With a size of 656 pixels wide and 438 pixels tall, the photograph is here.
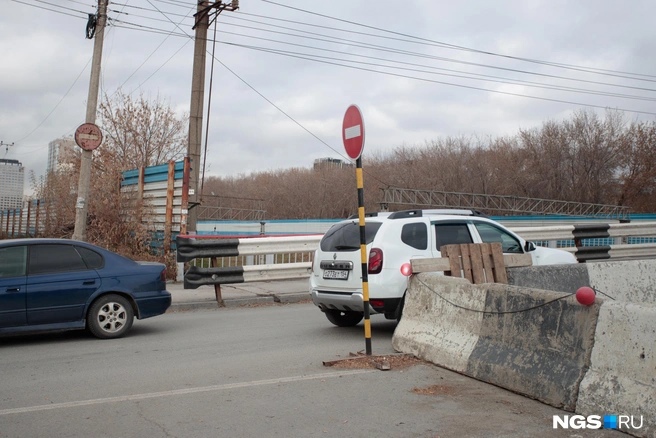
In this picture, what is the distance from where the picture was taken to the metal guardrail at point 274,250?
12352 millimetres

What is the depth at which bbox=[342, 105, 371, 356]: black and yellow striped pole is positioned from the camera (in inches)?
289

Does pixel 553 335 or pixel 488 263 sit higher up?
pixel 488 263

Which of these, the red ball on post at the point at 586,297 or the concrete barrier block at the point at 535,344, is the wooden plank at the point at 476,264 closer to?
the concrete barrier block at the point at 535,344

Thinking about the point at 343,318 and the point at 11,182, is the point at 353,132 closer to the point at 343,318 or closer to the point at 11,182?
the point at 343,318

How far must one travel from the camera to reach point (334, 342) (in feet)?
29.1

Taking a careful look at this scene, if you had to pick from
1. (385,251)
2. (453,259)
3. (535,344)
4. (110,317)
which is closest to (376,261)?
(385,251)

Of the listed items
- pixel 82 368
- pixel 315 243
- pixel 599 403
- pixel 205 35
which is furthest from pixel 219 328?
pixel 205 35

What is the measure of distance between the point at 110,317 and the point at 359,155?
4.52 meters

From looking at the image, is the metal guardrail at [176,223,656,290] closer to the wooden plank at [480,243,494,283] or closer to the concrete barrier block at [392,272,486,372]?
the concrete barrier block at [392,272,486,372]

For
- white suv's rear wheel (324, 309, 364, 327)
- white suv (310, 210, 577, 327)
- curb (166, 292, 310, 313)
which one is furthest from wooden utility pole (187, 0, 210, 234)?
white suv (310, 210, 577, 327)

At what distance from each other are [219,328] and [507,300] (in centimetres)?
519

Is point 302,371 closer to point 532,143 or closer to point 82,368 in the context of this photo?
point 82,368

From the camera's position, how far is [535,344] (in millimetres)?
5934

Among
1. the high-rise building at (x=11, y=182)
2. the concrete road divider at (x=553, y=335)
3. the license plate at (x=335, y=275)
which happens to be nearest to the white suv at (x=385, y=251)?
the license plate at (x=335, y=275)
